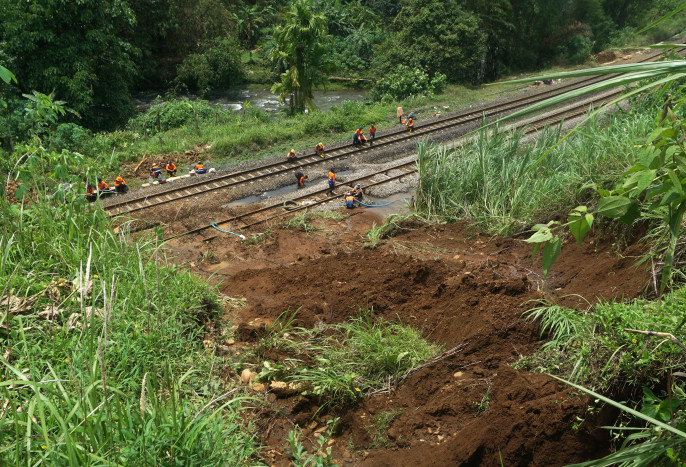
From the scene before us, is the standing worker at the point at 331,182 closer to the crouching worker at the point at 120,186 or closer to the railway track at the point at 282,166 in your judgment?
the railway track at the point at 282,166

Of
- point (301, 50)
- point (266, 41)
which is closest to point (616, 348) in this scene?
point (301, 50)

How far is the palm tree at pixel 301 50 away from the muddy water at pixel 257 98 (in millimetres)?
4216

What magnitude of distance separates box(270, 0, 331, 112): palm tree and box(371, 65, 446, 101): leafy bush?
4039 mm

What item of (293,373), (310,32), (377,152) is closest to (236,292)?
(293,373)

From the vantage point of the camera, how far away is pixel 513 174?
8.71 meters

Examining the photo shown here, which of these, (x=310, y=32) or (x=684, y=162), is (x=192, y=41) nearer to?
(x=310, y=32)

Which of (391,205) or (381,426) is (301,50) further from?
(381,426)

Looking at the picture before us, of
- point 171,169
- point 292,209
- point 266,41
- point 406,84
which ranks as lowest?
point 292,209

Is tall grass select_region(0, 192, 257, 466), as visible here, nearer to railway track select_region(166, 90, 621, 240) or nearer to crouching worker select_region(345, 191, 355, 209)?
railway track select_region(166, 90, 621, 240)

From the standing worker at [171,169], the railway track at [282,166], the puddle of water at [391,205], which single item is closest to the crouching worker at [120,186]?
the railway track at [282,166]

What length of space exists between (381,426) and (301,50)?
17740 millimetres

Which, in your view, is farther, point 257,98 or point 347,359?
point 257,98

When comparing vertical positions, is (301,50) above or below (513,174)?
A: above

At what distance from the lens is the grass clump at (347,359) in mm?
→ 4566
